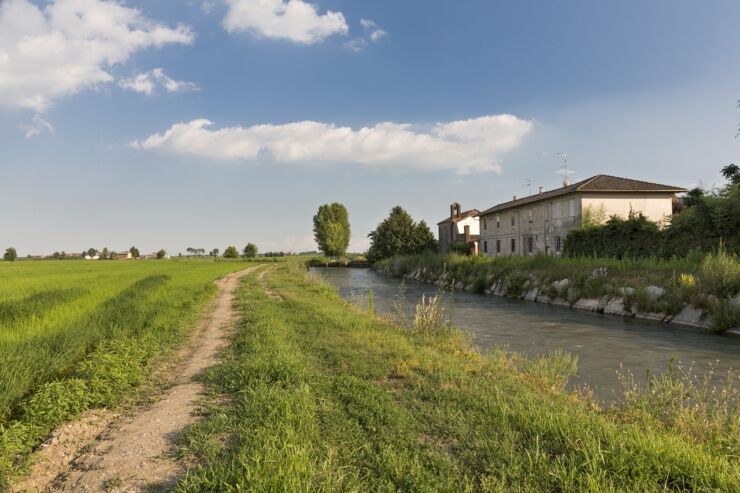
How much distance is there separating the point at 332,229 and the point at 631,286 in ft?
287

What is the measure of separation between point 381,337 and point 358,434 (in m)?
5.05

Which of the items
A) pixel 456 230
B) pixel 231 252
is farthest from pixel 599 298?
pixel 231 252

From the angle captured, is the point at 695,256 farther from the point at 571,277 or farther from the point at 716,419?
the point at 716,419

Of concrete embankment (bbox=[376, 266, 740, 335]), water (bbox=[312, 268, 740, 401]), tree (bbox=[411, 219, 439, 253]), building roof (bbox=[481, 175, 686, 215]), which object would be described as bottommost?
water (bbox=[312, 268, 740, 401])

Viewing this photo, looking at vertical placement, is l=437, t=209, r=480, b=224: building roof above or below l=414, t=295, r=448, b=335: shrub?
above


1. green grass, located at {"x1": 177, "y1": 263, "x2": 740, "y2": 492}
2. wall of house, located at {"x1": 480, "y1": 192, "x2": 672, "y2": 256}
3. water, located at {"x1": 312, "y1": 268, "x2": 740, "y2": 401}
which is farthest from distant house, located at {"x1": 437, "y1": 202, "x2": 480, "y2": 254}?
green grass, located at {"x1": 177, "y1": 263, "x2": 740, "y2": 492}

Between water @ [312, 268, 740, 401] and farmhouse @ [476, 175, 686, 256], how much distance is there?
17.2m

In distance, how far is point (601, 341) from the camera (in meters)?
12.1

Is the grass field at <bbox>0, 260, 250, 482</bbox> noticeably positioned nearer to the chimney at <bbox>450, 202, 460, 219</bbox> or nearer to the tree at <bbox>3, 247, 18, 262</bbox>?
the chimney at <bbox>450, 202, 460, 219</bbox>

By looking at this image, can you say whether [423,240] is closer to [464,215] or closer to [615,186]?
[464,215]

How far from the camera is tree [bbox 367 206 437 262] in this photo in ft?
202

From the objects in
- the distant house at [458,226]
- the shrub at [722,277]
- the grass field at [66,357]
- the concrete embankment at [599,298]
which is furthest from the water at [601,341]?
the distant house at [458,226]

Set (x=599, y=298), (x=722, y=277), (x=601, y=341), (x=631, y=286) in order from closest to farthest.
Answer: (x=601, y=341), (x=722, y=277), (x=631, y=286), (x=599, y=298)

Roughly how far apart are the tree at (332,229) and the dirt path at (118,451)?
317 feet
